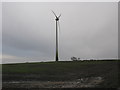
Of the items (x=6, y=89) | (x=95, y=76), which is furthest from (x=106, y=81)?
(x=6, y=89)

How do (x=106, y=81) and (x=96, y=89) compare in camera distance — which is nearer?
(x=96, y=89)

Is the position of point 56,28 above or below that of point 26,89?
above

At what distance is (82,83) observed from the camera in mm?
29766

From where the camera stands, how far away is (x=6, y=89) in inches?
1114

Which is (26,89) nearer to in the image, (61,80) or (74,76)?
(61,80)

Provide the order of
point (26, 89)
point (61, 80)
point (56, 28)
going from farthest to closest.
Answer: point (56, 28) → point (61, 80) → point (26, 89)

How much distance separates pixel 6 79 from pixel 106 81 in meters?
17.1

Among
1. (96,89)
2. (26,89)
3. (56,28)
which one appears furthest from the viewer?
(56,28)

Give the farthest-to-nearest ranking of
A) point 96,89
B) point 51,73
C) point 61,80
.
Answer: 1. point 51,73
2. point 61,80
3. point 96,89

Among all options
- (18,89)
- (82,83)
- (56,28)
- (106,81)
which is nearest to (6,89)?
(18,89)

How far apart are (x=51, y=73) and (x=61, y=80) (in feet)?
21.1

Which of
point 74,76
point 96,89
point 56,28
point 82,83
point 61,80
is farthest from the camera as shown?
point 56,28

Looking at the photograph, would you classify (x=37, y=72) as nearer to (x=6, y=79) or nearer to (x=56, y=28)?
(x=6, y=79)

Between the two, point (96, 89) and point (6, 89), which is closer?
point (96, 89)
